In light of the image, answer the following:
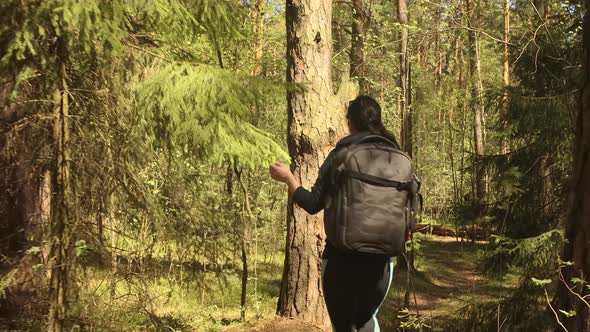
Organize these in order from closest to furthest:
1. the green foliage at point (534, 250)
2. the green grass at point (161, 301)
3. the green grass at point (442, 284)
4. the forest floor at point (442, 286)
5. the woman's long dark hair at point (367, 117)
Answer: the woman's long dark hair at point (367, 117) → the green grass at point (161, 301) → the green foliage at point (534, 250) → the forest floor at point (442, 286) → the green grass at point (442, 284)

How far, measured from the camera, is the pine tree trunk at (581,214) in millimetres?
4301

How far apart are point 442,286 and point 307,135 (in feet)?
37.6

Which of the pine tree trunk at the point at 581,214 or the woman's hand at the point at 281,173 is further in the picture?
the pine tree trunk at the point at 581,214

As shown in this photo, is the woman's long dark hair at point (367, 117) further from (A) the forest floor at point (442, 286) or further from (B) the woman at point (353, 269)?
(A) the forest floor at point (442, 286)

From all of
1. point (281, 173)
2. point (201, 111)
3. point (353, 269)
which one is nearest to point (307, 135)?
point (201, 111)

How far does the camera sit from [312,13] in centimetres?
589

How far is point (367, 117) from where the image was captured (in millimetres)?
2752

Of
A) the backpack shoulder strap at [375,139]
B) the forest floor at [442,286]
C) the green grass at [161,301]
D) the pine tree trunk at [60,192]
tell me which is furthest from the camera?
the forest floor at [442,286]

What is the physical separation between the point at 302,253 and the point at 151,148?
2.20 m

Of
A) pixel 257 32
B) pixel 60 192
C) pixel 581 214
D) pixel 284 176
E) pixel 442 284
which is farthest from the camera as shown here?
pixel 442 284

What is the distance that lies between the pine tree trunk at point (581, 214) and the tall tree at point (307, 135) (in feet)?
7.90

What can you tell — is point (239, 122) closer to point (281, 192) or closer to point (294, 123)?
point (294, 123)

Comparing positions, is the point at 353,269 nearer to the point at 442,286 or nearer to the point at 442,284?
the point at 442,286

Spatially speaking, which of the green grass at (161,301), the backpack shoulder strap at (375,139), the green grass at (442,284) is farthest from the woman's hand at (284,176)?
the green grass at (442,284)
